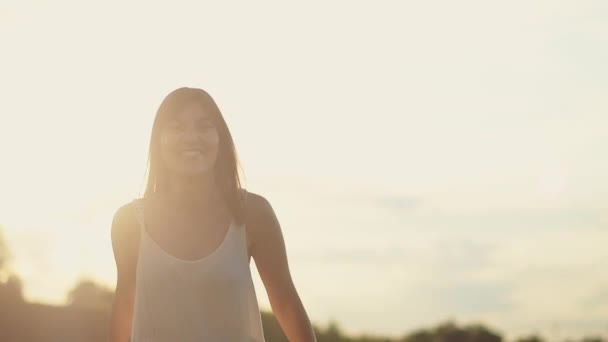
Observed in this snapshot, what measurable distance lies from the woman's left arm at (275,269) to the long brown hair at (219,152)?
91 millimetres

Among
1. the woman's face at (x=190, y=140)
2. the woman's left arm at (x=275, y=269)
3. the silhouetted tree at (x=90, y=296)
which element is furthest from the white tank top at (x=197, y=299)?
the silhouetted tree at (x=90, y=296)

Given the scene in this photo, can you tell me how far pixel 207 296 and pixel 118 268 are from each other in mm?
431

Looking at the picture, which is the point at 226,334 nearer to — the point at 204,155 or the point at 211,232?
the point at 211,232

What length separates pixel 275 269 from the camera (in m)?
4.81

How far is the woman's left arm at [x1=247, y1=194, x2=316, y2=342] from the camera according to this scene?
4.81 meters

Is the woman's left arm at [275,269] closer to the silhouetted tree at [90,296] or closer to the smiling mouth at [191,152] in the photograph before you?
the smiling mouth at [191,152]

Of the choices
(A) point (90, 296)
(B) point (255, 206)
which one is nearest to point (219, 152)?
(B) point (255, 206)

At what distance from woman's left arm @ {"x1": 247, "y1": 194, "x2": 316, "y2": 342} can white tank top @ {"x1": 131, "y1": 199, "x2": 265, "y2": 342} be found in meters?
0.13

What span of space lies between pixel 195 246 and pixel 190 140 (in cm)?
45

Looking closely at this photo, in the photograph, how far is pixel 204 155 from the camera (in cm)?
468

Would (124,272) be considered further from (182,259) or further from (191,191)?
(191,191)

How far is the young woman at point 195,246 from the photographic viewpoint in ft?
15.2

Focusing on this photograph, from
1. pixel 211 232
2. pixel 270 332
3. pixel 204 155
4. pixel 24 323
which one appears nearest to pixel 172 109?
pixel 204 155

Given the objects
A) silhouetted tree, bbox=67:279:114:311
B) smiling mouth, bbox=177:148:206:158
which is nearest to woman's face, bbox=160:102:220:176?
smiling mouth, bbox=177:148:206:158
